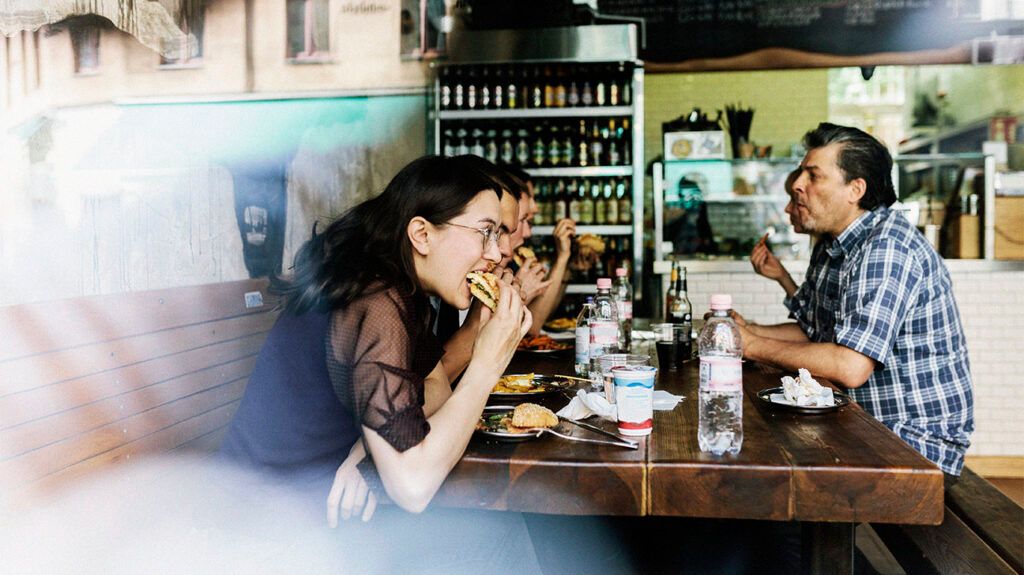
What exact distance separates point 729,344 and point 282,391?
1023mm

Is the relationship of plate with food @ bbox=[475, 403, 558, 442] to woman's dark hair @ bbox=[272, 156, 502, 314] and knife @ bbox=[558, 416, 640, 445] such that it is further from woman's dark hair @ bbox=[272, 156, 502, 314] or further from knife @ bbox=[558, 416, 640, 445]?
woman's dark hair @ bbox=[272, 156, 502, 314]

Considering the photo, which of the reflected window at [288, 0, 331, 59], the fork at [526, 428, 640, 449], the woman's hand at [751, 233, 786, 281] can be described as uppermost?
the reflected window at [288, 0, 331, 59]

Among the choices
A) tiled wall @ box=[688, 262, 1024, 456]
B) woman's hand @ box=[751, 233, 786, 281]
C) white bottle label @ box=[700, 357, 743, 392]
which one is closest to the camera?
white bottle label @ box=[700, 357, 743, 392]

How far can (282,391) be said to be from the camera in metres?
1.71

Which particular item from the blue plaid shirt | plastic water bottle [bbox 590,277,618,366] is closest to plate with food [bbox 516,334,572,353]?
plastic water bottle [bbox 590,277,618,366]

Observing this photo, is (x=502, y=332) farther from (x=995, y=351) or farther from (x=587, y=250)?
(x=995, y=351)

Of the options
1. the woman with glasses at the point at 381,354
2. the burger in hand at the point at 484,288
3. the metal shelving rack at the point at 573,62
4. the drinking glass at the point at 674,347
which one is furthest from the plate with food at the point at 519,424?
the metal shelving rack at the point at 573,62

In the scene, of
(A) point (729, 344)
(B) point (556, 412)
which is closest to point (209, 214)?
(B) point (556, 412)

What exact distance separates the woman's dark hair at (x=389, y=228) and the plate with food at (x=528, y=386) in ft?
1.50

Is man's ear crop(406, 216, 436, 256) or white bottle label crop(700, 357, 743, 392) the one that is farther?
man's ear crop(406, 216, 436, 256)

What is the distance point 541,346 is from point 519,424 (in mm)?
1410

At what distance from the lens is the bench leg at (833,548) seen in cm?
167

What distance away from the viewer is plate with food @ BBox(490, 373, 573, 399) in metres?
2.18

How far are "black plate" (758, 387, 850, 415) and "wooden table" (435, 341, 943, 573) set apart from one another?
7.7 inches
